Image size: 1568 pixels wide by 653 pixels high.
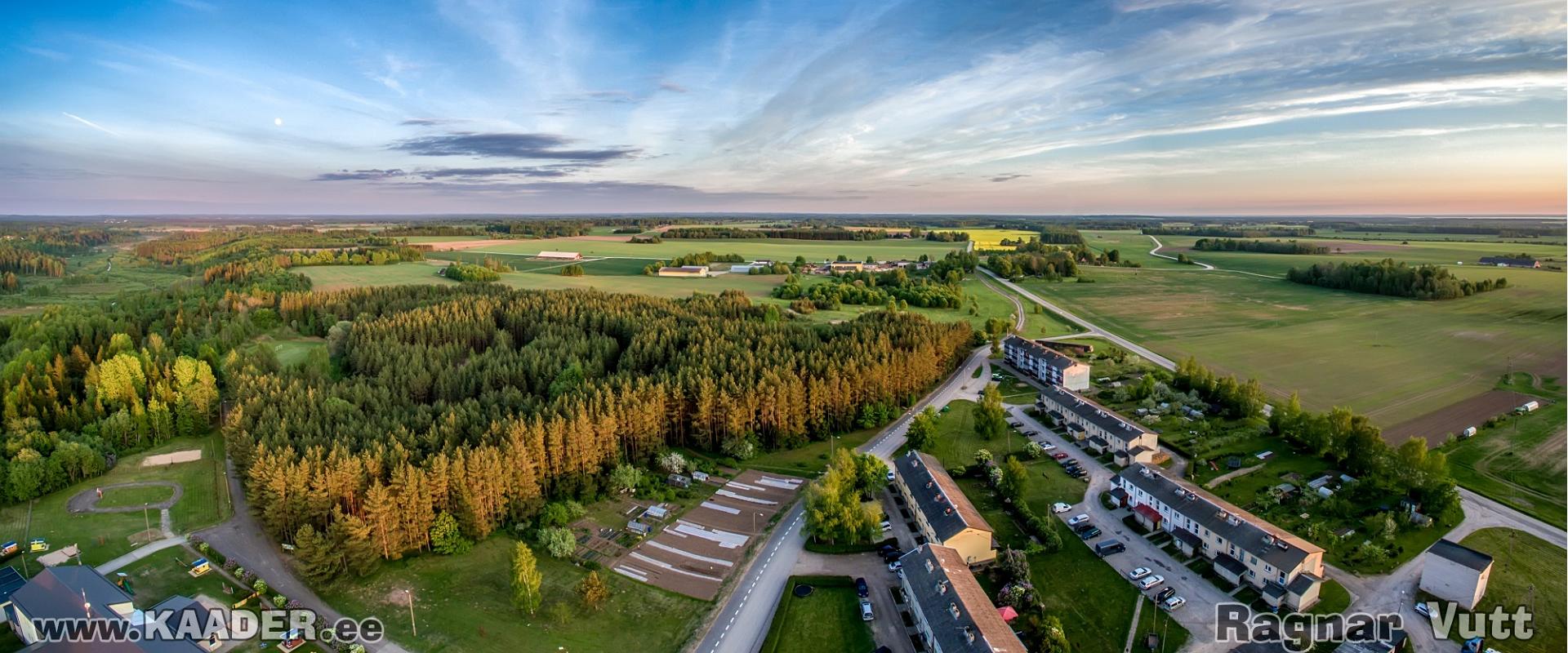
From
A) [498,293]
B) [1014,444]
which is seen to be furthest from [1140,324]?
A: [498,293]

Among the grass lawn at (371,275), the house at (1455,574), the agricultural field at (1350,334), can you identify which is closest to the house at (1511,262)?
the agricultural field at (1350,334)

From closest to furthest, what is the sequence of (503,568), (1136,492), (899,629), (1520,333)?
1. (899,629)
2. (503,568)
3. (1136,492)
4. (1520,333)

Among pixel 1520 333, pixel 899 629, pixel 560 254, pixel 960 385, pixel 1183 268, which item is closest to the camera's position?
pixel 899 629

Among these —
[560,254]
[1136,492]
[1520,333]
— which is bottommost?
[1136,492]

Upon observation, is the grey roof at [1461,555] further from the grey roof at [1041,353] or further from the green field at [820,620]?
the grey roof at [1041,353]

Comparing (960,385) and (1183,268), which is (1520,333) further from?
(1183,268)

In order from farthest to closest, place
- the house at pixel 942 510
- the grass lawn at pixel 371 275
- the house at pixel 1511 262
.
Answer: the house at pixel 1511 262 < the grass lawn at pixel 371 275 < the house at pixel 942 510
